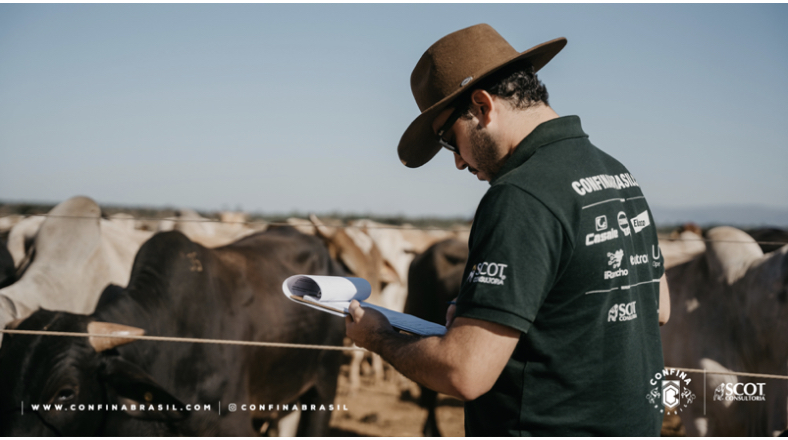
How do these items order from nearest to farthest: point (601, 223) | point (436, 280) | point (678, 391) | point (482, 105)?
point (601, 223), point (482, 105), point (678, 391), point (436, 280)

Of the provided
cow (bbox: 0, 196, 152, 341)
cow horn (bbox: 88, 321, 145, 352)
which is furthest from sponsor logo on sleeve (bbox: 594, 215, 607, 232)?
cow (bbox: 0, 196, 152, 341)

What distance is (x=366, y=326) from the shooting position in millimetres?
1350

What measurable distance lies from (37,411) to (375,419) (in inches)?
207

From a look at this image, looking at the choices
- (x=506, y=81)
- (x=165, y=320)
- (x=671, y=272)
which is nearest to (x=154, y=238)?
(x=165, y=320)

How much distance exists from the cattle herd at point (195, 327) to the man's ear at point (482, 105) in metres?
1.95

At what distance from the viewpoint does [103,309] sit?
10.9 feet

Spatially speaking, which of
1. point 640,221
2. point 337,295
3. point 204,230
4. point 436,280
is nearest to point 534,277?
point 640,221

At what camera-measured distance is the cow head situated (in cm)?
274

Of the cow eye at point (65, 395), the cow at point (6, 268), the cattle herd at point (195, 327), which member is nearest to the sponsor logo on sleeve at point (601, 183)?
the cattle herd at point (195, 327)

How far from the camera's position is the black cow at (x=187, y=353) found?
9.23 feet

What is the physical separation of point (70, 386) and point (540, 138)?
2.84m

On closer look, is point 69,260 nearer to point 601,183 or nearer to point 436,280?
point 601,183

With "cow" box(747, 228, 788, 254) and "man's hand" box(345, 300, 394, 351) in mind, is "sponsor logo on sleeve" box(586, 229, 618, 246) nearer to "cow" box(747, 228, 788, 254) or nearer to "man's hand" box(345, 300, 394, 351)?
"man's hand" box(345, 300, 394, 351)

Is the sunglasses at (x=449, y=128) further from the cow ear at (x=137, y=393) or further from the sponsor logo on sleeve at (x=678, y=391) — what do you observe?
the sponsor logo on sleeve at (x=678, y=391)
